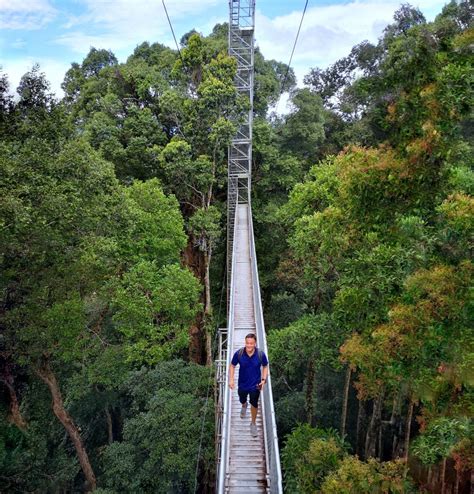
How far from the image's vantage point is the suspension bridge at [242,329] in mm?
3342

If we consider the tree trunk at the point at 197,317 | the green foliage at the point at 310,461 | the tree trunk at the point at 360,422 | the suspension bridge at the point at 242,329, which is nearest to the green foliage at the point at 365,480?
the green foliage at the point at 310,461

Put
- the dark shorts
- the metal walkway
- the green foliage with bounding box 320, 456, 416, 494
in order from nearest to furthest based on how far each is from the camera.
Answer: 1. the metal walkway
2. the dark shorts
3. the green foliage with bounding box 320, 456, 416, 494

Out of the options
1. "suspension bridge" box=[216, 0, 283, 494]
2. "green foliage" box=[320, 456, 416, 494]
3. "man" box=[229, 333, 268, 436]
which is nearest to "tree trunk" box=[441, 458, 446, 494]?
"green foliage" box=[320, 456, 416, 494]

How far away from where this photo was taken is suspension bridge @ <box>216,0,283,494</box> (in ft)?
11.0

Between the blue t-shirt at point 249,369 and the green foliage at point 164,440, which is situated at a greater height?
the blue t-shirt at point 249,369

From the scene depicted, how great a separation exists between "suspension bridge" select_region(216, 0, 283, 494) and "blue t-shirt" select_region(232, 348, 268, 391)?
132 millimetres

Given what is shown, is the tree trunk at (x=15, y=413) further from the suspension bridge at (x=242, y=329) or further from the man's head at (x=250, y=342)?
the man's head at (x=250, y=342)

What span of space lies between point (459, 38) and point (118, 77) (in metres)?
11.3

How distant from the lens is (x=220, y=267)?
14.6 metres

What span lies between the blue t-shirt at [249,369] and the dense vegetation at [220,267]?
3.75 ft

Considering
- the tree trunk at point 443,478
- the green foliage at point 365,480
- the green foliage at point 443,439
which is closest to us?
the green foliage at point 443,439

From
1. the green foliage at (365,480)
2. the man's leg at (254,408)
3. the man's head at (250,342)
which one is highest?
the man's head at (250,342)

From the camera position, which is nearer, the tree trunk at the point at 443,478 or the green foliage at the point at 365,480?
the green foliage at the point at 365,480

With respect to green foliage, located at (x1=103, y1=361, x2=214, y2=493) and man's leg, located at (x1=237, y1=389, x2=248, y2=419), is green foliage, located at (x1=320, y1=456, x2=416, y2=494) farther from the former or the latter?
green foliage, located at (x1=103, y1=361, x2=214, y2=493)
